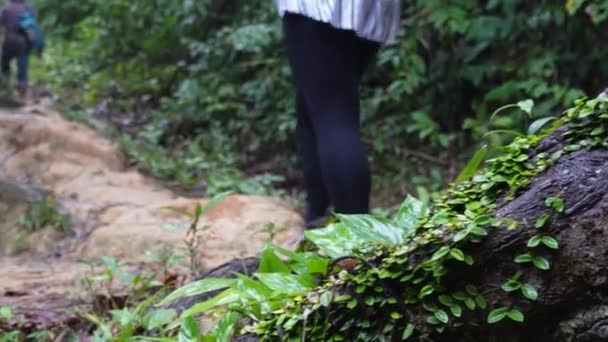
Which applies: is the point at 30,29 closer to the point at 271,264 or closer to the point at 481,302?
the point at 271,264

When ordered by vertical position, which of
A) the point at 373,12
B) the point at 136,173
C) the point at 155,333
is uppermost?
the point at 373,12

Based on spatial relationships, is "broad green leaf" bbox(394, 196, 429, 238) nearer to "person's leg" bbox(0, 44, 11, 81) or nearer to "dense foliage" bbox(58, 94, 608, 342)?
"dense foliage" bbox(58, 94, 608, 342)

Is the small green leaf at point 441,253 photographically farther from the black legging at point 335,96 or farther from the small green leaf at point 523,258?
the black legging at point 335,96

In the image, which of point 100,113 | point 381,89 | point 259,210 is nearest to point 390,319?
point 259,210

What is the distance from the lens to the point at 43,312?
7.23 ft

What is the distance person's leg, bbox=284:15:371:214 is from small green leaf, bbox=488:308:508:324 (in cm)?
83

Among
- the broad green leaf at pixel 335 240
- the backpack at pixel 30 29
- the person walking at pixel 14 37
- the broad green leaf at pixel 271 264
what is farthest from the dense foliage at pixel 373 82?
the broad green leaf at pixel 335 240

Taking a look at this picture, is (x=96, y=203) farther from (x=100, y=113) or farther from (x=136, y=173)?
(x=100, y=113)

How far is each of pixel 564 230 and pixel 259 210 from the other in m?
2.46

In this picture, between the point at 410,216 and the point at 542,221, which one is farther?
the point at 410,216

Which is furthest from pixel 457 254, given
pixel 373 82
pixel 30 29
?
pixel 30 29

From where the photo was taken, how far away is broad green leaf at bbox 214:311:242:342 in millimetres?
1465

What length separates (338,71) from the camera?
2020 millimetres

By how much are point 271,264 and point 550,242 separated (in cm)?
68
